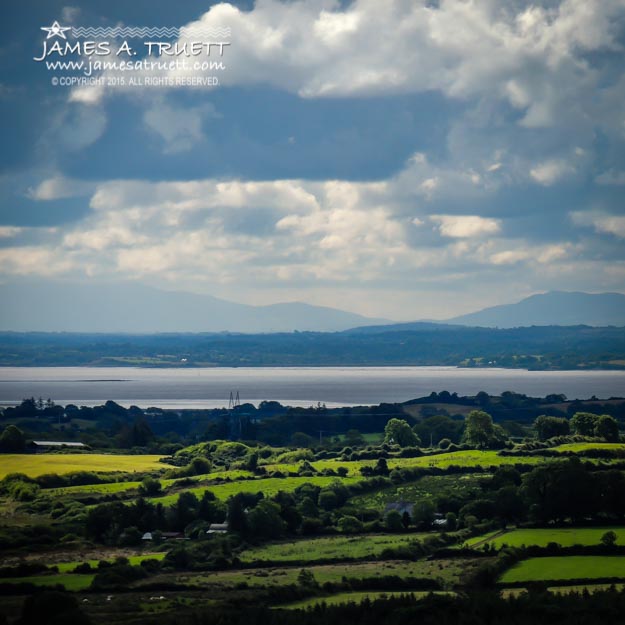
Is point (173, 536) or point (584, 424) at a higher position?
point (584, 424)

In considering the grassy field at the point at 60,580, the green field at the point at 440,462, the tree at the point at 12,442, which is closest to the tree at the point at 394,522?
the green field at the point at 440,462

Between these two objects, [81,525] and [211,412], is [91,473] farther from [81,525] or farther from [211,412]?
[211,412]

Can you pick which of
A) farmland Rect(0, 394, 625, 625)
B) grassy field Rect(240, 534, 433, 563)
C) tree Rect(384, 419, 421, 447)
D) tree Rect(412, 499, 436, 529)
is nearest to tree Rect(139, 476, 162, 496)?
farmland Rect(0, 394, 625, 625)

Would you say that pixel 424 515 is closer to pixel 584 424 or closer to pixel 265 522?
pixel 265 522

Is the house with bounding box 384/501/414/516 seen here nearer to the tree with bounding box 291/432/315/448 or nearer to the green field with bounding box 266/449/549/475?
the green field with bounding box 266/449/549/475

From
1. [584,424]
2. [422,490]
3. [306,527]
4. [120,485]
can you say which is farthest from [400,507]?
[584,424]

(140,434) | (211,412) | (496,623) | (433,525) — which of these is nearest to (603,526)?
(433,525)
